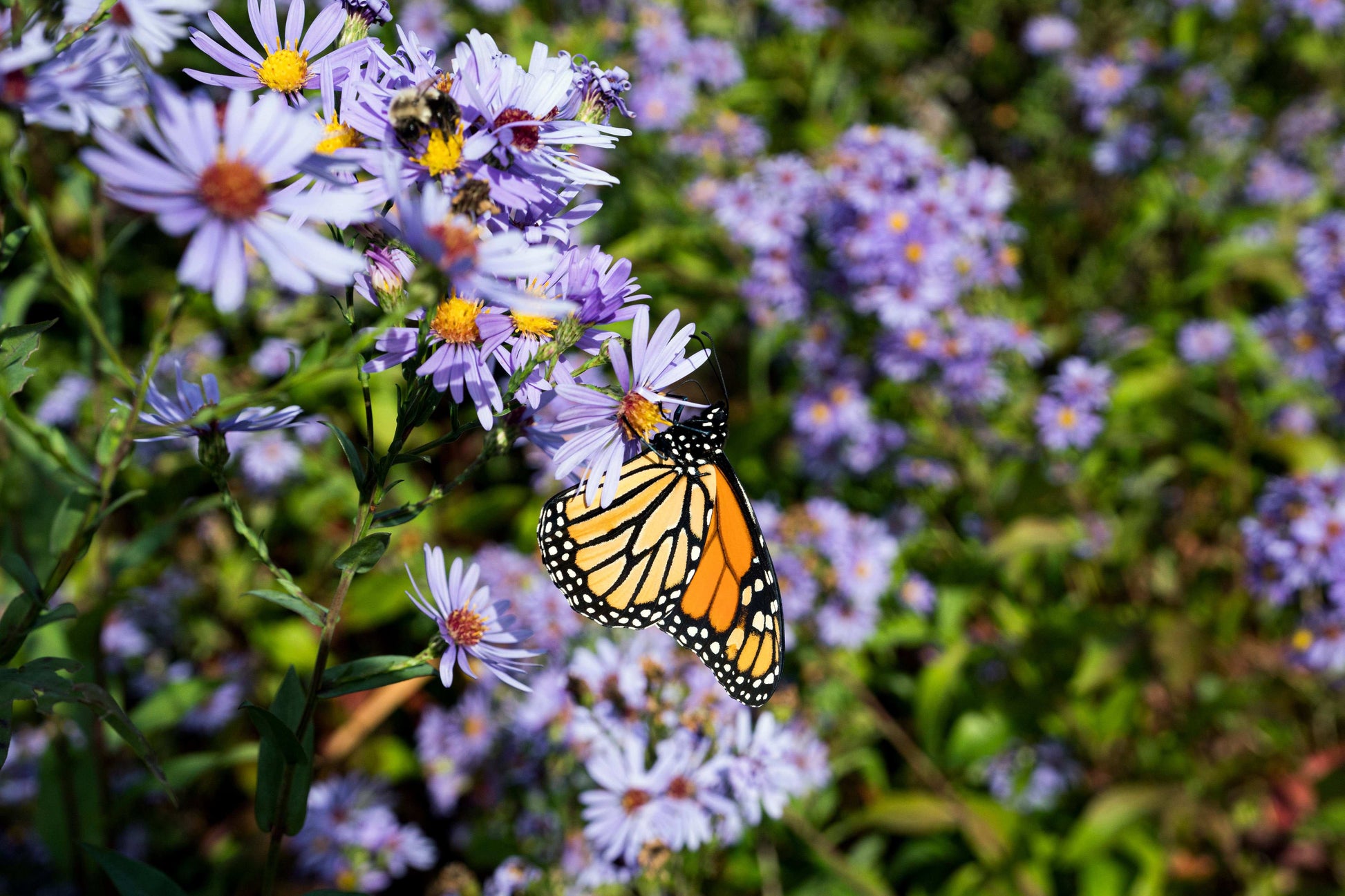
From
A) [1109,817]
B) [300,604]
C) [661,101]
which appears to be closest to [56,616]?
[300,604]

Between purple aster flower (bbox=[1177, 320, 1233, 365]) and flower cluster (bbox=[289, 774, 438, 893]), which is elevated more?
purple aster flower (bbox=[1177, 320, 1233, 365])

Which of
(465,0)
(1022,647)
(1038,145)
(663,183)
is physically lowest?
(1022,647)

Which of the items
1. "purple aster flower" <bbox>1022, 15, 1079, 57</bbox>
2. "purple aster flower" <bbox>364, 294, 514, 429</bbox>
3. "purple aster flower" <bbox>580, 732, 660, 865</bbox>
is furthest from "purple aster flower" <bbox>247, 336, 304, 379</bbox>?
"purple aster flower" <bbox>1022, 15, 1079, 57</bbox>

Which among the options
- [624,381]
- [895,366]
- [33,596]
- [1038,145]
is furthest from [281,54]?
[1038,145]

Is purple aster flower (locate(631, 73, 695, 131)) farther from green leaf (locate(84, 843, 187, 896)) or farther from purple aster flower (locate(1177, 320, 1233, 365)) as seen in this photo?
green leaf (locate(84, 843, 187, 896))

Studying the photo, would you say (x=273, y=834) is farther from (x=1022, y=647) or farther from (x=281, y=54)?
(x=1022, y=647)

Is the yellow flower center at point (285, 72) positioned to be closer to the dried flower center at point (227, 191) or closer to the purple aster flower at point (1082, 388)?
the dried flower center at point (227, 191)

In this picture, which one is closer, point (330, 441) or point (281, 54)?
point (281, 54)
